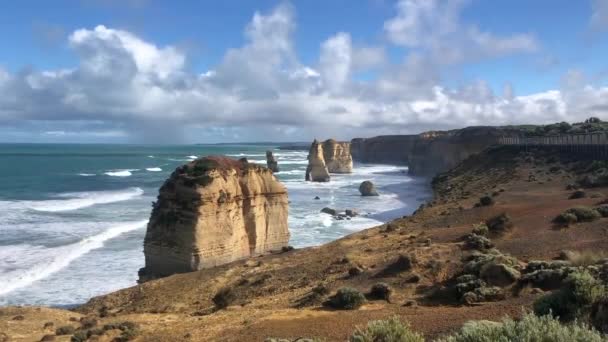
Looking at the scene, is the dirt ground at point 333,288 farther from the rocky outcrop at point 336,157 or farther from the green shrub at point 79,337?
the rocky outcrop at point 336,157

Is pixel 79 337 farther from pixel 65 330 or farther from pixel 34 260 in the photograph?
pixel 34 260

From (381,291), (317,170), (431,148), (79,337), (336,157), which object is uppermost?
(431,148)

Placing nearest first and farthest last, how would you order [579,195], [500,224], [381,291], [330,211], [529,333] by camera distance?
[529,333] → [381,291] → [500,224] → [579,195] → [330,211]

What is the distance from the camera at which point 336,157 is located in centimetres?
11306

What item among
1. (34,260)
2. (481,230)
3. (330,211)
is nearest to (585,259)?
(481,230)

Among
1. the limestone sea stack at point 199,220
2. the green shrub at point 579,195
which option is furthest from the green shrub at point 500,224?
the limestone sea stack at point 199,220

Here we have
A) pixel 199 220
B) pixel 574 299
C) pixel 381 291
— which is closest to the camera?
pixel 574 299

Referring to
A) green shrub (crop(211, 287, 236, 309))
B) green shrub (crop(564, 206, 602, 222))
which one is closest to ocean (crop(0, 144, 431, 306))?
green shrub (crop(211, 287, 236, 309))

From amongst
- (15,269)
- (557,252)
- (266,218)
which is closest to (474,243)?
(557,252)

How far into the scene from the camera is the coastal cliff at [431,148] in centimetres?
8786

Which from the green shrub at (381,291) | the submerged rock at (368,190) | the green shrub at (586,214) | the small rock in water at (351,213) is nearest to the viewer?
the green shrub at (381,291)

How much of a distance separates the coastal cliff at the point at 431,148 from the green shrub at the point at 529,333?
75.0 m

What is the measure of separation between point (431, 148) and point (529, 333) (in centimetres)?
10253

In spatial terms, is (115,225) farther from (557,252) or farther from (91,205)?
(557,252)
